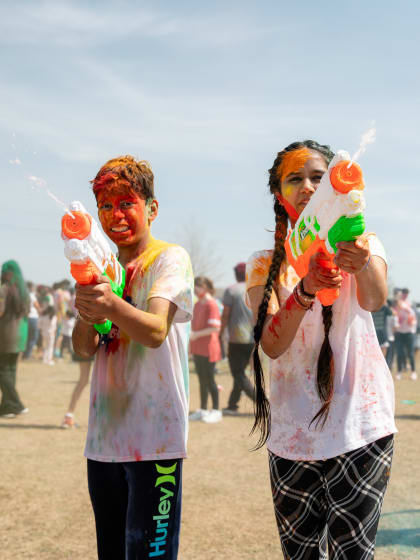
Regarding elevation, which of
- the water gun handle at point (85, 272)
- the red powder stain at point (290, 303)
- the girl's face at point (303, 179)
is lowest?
the red powder stain at point (290, 303)

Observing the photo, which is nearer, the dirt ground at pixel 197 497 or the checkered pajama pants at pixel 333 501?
the checkered pajama pants at pixel 333 501

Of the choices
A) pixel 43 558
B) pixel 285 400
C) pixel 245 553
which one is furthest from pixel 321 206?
pixel 43 558

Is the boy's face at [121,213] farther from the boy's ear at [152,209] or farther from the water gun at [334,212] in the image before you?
the water gun at [334,212]

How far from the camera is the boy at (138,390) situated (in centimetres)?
210

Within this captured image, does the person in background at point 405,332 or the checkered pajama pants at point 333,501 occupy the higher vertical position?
the person in background at point 405,332

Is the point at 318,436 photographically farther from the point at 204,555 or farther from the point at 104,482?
the point at 204,555

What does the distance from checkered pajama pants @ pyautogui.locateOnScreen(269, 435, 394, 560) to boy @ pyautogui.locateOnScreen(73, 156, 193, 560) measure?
0.38 m

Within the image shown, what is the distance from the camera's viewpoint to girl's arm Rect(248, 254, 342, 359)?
73.6 inches

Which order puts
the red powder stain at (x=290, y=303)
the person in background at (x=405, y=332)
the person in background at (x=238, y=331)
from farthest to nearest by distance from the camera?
the person in background at (x=405, y=332)
the person in background at (x=238, y=331)
the red powder stain at (x=290, y=303)

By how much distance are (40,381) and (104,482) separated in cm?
1029

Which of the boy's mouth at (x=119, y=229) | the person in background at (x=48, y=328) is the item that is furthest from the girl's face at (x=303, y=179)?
the person in background at (x=48, y=328)

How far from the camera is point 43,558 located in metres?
3.65

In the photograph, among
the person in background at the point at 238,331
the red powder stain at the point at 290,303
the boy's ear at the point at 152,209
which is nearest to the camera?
the red powder stain at the point at 290,303

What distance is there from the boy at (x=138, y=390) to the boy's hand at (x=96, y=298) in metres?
0.12
